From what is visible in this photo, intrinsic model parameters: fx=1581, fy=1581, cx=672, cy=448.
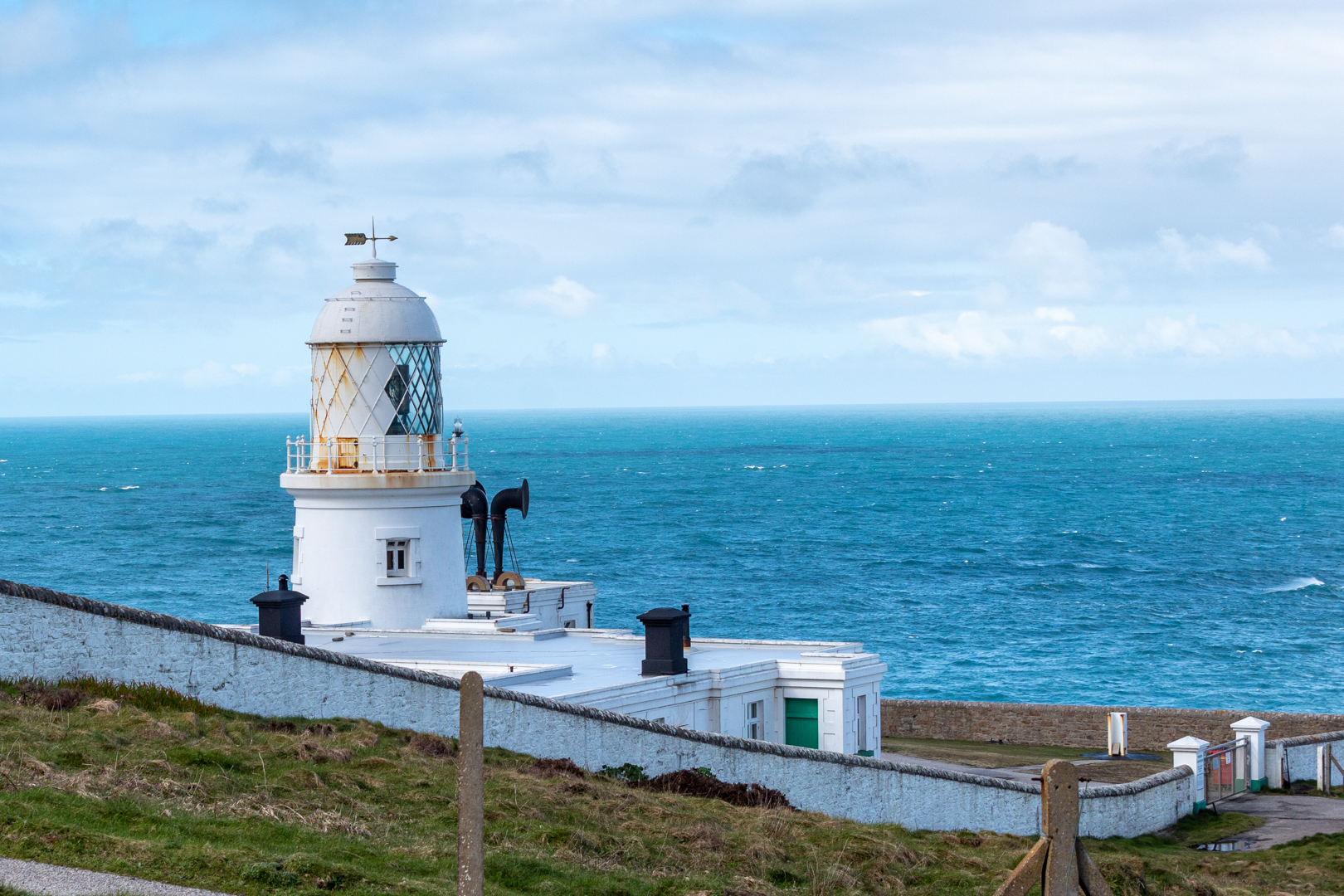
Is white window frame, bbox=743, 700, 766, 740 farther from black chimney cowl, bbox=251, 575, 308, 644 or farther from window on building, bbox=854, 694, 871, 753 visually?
black chimney cowl, bbox=251, 575, 308, 644

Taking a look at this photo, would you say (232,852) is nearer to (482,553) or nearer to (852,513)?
(482,553)

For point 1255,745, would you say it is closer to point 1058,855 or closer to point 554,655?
point 554,655

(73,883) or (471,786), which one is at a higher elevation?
(471,786)

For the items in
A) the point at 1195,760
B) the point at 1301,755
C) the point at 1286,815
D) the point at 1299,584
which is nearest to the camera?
the point at 1286,815

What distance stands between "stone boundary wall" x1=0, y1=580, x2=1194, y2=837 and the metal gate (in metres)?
3.98

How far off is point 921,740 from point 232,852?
24485mm

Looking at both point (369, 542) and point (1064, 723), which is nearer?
point (369, 542)

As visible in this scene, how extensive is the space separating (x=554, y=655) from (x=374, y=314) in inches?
277

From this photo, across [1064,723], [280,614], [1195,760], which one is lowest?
[1064,723]

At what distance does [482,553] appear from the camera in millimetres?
32031

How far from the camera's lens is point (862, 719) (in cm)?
2514

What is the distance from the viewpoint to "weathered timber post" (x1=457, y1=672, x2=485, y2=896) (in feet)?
25.2

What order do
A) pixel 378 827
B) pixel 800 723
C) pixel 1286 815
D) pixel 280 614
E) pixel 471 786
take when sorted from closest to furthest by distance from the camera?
pixel 471 786, pixel 378 827, pixel 280 614, pixel 800 723, pixel 1286 815

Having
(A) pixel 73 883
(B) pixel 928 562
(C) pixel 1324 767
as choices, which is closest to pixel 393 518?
(A) pixel 73 883
